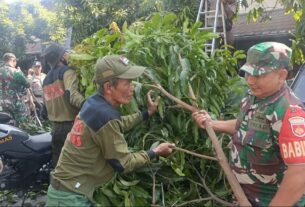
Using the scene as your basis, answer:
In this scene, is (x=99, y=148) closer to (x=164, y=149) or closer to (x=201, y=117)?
(x=164, y=149)

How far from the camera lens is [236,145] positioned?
2.38m

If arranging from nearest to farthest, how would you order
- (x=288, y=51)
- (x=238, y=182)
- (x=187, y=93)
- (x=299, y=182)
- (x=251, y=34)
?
(x=299, y=182) → (x=288, y=51) → (x=238, y=182) → (x=187, y=93) → (x=251, y=34)

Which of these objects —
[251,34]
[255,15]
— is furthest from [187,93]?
[251,34]

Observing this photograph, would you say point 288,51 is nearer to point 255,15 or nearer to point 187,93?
point 187,93

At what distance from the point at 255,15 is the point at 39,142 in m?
3.21

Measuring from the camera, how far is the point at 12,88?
7746 millimetres

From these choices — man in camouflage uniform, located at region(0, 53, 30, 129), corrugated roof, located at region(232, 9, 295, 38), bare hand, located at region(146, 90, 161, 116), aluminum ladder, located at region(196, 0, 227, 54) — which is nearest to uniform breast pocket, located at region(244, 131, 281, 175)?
bare hand, located at region(146, 90, 161, 116)

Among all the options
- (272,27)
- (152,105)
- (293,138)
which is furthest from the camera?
(272,27)

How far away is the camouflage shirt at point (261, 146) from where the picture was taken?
7.06ft

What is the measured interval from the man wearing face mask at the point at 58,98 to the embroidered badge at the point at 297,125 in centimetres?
248

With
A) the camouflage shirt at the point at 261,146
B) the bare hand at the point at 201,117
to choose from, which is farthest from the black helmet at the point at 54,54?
the camouflage shirt at the point at 261,146

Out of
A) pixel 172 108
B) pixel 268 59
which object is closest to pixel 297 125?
pixel 268 59

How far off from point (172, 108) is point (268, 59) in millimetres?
963

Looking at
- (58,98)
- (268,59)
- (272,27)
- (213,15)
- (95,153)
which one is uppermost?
(268,59)
